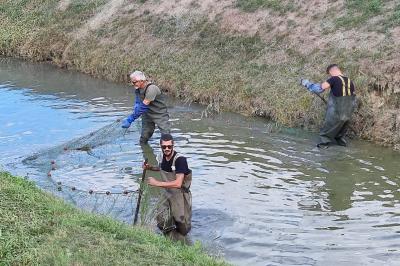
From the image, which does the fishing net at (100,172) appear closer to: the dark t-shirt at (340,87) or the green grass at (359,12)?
the dark t-shirt at (340,87)

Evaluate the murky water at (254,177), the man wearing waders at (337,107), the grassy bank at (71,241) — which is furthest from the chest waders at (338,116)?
the grassy bank at (71,241)

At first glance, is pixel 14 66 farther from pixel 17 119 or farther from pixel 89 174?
pixel 89 174

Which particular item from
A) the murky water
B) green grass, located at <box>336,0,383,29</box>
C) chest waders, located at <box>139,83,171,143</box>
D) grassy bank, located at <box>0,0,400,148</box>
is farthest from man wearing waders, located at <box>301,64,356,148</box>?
green grass, located at <box>336,0,383,29</box>

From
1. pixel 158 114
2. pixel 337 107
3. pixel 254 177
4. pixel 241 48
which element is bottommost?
pixel 254 177

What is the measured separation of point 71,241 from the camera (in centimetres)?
816

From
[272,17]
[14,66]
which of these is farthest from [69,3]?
[272,17]

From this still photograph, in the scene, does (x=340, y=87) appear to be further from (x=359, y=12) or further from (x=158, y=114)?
(x=359, y=12)

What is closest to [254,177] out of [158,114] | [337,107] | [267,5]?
[158,114]

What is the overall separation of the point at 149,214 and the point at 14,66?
1789 cm

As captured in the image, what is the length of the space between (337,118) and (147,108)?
4539 millimetres

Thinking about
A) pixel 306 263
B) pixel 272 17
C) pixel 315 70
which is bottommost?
pixel 306 263

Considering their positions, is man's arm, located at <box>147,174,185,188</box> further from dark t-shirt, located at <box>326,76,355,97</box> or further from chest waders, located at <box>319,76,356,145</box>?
dark t-shirt, located at <box>326,76,355,97</box>

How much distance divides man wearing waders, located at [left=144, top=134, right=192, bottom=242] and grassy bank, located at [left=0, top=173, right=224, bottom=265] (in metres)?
0.90

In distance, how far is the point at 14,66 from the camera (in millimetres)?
26094
